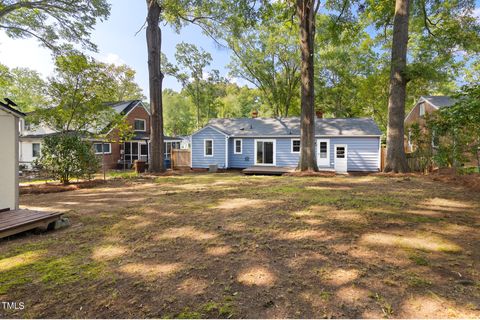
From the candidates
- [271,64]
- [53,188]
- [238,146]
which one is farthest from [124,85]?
[53,188]

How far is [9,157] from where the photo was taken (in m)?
5.32

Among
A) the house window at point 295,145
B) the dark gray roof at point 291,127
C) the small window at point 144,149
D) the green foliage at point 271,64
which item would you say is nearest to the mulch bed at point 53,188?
the dark gray roof at point 291,127

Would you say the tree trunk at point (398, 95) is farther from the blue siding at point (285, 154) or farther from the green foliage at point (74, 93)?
the green foliage at point (74, 93)

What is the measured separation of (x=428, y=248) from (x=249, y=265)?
98.8 inches

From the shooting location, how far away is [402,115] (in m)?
12.7

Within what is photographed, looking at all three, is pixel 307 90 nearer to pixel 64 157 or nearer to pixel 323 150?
pixel 323 150

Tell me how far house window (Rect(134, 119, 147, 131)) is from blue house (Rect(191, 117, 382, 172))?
802 centimetres

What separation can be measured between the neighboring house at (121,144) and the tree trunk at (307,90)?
13577 mm

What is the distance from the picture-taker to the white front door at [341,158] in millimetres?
16734

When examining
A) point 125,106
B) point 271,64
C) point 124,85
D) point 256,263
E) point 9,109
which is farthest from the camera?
point 124,85

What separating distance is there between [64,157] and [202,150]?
953 cm

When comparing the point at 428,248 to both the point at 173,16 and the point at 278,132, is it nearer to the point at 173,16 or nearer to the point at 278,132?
the point at 278,132

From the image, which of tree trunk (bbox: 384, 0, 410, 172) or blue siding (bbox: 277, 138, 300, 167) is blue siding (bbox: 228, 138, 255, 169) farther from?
tree trunk (bbox: 384, 0, 410, 172)

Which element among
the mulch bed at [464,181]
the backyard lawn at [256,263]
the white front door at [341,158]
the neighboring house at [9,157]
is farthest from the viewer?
the white front door at [341,158]
